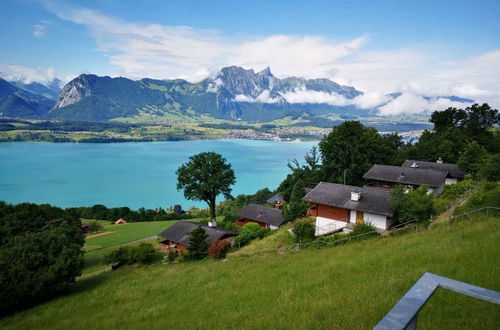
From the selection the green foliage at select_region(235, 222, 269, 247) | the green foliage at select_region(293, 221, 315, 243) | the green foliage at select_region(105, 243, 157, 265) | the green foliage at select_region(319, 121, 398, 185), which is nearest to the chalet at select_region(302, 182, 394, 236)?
the green foliage at select_region(293, 221, 315, 243)

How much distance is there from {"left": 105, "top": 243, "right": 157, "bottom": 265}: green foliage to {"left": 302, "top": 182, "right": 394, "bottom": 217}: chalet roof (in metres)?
14.5

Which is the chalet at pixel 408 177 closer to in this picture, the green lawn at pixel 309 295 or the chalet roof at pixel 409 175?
the chalet roof at pixel 409 175

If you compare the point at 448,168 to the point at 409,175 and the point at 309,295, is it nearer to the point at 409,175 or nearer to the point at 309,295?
the point at 409,175

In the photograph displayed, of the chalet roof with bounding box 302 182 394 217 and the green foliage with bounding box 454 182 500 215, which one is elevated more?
the green foliage with bounding box 454 182 500 215

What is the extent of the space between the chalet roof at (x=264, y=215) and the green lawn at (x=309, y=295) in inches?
794

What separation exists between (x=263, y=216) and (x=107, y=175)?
4190 inches

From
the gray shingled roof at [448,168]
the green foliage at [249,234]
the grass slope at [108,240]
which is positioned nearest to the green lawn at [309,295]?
the green foliage at [249,234]

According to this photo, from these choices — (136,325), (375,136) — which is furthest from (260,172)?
(136,325)

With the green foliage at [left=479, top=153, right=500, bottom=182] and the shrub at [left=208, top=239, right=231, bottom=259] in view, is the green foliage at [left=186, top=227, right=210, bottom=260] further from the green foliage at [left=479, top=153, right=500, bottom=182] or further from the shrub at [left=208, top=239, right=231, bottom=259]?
the green foliage at [left=479, top=153, right=500, bottom=182]

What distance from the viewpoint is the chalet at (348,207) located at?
75.2ft

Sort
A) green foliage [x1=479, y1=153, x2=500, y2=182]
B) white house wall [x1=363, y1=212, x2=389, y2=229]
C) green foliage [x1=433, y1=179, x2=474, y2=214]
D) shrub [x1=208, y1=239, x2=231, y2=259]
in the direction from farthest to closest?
green foliage [x1=479, y1=153, x2=500, y2=182], green foliage [x1=433, y1=179, x2=474, y2=214], shrub [x1=208, y1=239, x2=231, y2=259], white house wall [x1=363, y1=212, x2=389, y2=229]

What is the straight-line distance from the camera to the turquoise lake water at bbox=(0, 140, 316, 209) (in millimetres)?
98250

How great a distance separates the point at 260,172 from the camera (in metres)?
138

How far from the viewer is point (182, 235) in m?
32.6
